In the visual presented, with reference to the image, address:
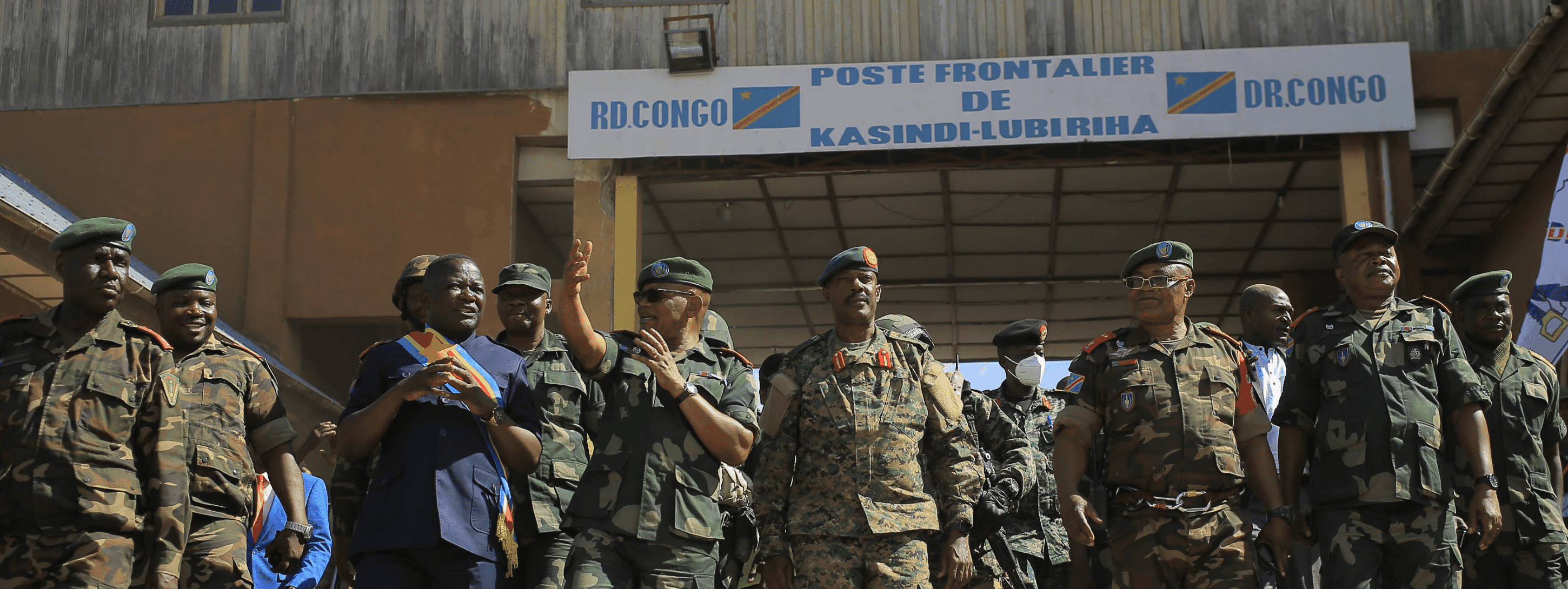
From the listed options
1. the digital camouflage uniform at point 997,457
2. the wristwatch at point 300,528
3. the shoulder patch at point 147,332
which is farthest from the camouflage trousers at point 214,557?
the digital camouflage uniform at point 997,457

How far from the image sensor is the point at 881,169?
1391cm

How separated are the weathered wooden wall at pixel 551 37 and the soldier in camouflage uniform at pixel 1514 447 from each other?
849 centimetres

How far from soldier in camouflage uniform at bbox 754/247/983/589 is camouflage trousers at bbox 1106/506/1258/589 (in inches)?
24.0

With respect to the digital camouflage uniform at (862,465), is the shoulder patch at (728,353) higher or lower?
higher

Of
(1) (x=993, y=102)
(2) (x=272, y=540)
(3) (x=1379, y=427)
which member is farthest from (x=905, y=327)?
(1) (x=993, y=102)

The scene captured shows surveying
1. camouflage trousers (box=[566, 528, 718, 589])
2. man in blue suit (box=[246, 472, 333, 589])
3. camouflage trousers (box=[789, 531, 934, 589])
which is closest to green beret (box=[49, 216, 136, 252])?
camouflage trousers (box=[566, 528, 718, 589])

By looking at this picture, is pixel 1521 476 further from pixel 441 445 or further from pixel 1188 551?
pixel 441 445

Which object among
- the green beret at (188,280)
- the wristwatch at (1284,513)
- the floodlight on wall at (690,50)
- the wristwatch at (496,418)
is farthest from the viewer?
the floodlight on wall at (690,50)

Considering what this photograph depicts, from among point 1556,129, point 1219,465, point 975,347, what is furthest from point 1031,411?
point 975,347

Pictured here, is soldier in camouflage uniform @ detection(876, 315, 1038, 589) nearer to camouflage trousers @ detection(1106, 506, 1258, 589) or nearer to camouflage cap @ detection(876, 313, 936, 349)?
camouflage cap @ detection(876, 313, 936, 349)

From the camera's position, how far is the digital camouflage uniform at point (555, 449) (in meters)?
4.59

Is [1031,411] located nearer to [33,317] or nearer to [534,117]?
[33,317]

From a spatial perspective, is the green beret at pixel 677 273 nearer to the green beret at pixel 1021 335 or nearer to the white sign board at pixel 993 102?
the green beret at pixel 1021 335

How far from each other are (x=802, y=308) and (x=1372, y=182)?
9163 millimetres
